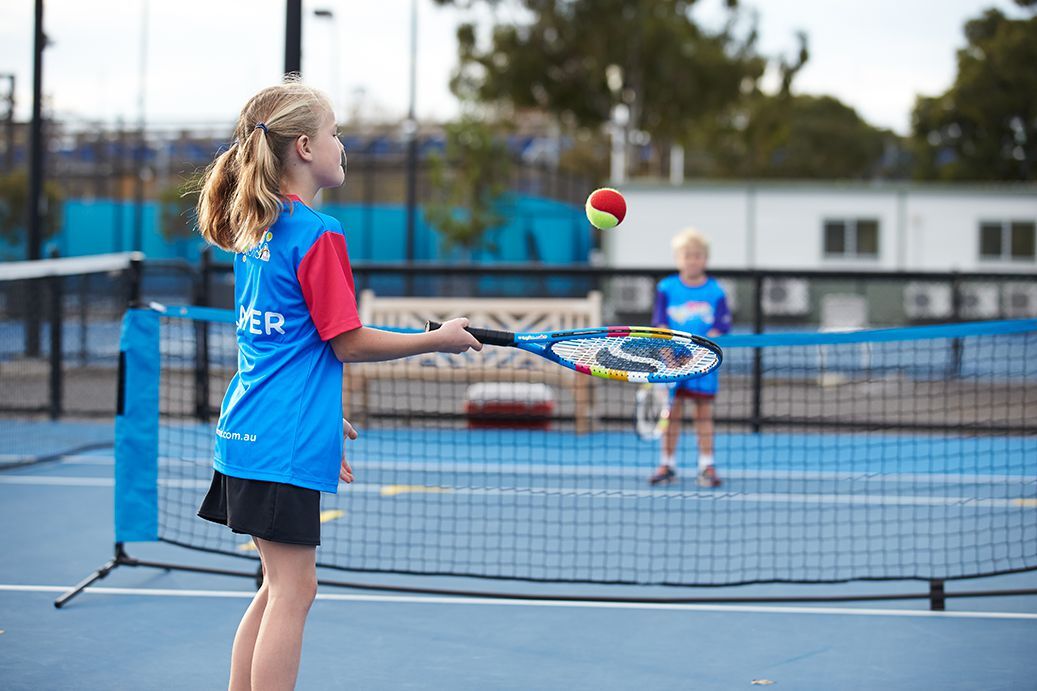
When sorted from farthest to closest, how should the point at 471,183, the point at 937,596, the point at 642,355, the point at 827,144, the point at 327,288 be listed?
the point at 827,144, the point at 471,183, the point at 937,596, the point at 642,355, the point at 327,288

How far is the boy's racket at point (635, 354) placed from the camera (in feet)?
12.1

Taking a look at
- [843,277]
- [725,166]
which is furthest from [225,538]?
[725,166]

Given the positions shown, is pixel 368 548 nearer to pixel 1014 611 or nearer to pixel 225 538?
pixel 225 538

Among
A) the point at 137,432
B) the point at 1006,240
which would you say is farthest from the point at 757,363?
the point at 1006,240

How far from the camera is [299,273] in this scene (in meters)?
2.93

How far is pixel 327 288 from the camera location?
2.93 meters

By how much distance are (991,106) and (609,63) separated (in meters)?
11.4

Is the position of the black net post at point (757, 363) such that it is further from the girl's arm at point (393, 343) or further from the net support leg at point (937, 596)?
the girl's arm at point (393, 343)

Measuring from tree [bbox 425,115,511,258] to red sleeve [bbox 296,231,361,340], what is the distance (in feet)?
72.9

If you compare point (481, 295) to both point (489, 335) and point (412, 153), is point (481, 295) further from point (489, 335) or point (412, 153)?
point (489, 335)

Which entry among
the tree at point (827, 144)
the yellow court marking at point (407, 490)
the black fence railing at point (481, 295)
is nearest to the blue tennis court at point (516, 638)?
the black fence railing at point (481, 295)

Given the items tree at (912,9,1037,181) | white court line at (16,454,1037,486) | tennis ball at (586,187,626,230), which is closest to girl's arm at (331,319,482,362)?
tennis ball at (586,187,626,230)

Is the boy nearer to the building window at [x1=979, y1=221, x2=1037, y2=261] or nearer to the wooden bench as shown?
the wooden bench

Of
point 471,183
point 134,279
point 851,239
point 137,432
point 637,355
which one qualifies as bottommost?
point 137,432
